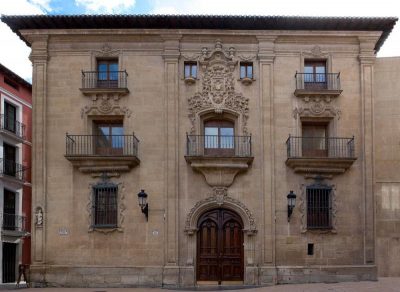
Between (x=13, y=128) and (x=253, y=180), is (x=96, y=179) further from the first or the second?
(x=13, y=128)

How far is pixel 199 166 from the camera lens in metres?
21.8

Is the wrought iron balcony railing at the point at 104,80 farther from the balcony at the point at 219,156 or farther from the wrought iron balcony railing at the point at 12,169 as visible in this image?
the wrought iron balcony railing at the point at 12,169

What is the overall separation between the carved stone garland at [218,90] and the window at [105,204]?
390 cm

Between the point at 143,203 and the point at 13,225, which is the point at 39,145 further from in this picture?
the point at 13,225

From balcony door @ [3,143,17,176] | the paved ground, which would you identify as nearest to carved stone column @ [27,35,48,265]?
the paved ground

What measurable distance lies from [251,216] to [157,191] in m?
3.72

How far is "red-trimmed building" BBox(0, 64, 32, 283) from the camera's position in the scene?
99.2ft

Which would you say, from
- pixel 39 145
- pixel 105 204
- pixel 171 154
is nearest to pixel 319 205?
pixel 171 154

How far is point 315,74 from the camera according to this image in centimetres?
2294

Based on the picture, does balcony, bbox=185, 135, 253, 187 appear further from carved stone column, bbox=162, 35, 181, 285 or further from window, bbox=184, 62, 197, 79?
window, bbox=184, 62, 197, 79

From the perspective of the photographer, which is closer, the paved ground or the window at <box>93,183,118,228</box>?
the paved ground

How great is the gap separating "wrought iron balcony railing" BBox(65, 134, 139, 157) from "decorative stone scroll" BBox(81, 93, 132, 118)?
93cm

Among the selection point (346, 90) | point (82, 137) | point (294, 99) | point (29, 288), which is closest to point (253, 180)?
point (294, 99)

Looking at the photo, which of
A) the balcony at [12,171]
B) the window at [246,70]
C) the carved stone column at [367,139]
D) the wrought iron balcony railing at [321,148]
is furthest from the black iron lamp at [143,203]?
the balcony at [12,171]
